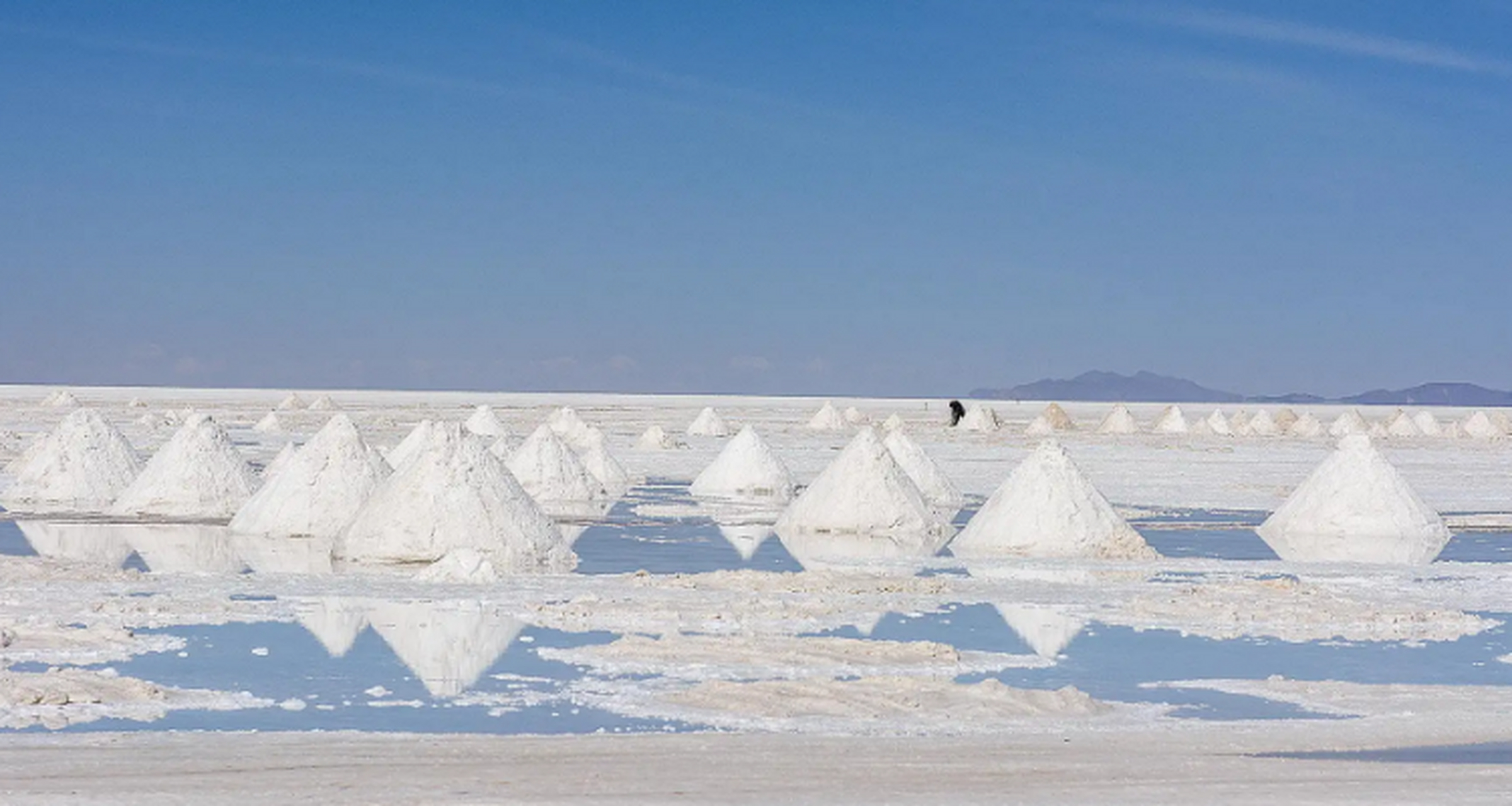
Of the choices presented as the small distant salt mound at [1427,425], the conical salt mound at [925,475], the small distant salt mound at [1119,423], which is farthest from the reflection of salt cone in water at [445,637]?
the small distant salt mound at [1427,425]

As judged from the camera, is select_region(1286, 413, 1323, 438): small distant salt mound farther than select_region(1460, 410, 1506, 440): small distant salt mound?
No

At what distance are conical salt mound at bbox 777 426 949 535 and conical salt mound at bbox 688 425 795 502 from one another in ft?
17.5

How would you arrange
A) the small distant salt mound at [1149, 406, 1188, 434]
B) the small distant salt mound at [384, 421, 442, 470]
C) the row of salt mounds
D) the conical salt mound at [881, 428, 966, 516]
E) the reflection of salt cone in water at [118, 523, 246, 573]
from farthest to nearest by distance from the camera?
1. the small distant salt mound at [1149, 406, 1188, 434]
2. the row of salt mounds
3. the conical salt mound at [881, 428, 966, 516]
4. the small distant salt mound at [384, 421, 442, 470]
5. the reflection of salt cone in water at [118, 523, 246, 573]

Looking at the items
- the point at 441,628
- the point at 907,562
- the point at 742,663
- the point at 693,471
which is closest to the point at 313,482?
the point at 907,562

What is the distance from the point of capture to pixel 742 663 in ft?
31.1

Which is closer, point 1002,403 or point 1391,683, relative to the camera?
point 1391,683

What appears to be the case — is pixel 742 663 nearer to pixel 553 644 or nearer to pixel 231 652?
pixel 553 644

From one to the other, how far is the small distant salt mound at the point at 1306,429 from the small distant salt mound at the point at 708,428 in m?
16.4

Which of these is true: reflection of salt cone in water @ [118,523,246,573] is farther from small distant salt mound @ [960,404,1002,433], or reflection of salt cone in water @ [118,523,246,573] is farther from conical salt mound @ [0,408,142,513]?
small distant salt mound @ [960,404,1002,433]

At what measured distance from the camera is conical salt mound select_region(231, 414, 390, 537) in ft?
53.7

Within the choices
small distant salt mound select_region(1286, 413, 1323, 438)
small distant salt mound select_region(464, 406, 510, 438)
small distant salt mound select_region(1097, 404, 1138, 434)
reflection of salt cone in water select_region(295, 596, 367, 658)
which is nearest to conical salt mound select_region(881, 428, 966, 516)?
small distant salt mound select_region(464, 406, 510, 438)

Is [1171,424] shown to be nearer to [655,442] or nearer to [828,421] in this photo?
[828,421]

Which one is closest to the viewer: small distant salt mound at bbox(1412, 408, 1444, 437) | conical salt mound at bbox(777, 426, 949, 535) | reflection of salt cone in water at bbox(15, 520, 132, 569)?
reflection of salt cone in water at bbox(15, 520, 132, 569)

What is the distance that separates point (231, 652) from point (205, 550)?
5697 mm
